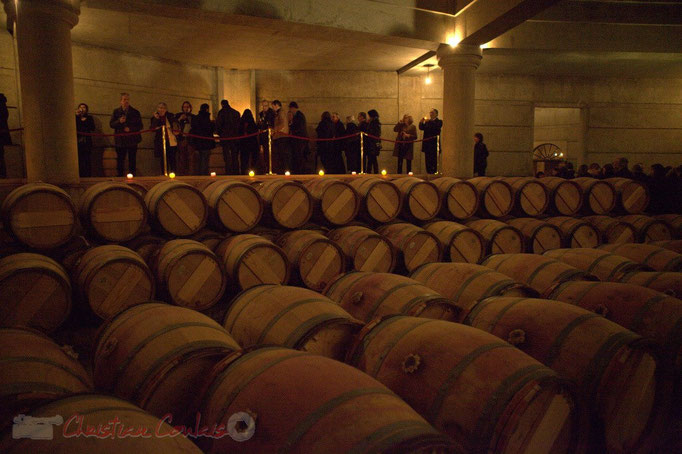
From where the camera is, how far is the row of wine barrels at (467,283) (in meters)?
3.76

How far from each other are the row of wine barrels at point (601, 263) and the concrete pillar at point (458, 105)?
14.8 feet

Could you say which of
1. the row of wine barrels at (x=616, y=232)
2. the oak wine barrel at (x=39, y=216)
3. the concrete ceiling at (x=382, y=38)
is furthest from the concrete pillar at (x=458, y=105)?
the oak wine barrel at (x=39, y=216)

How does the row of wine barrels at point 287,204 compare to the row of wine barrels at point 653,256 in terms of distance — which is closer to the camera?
the row of wine barrels at point 653,256

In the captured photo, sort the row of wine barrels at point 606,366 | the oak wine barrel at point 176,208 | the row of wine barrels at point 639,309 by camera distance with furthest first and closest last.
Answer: the oak wine barrel at point 176,208 → the row of wine barrels at point 639,309 → the row of wine barrels at point 606,366

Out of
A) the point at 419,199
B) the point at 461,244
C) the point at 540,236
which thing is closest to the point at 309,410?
the point at 461,244

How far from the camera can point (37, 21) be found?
6.13 metres

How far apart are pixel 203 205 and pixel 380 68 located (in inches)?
359

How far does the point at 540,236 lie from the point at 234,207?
4354 millimetres

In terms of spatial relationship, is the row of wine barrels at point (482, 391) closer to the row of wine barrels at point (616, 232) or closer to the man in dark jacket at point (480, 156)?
the row of wine barrels at point (616, 232)

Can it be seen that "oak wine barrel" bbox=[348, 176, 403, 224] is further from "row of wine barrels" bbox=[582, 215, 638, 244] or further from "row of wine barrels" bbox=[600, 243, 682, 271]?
"row of wine barrels" bbox=[582, 215, 638, 244]

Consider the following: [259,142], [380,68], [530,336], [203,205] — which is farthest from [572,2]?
[530,336]

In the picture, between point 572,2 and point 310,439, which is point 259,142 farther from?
point 310,439

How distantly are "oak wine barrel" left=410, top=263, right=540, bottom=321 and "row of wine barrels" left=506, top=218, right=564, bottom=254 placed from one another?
3.07 meters

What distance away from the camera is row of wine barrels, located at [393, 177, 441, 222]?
6.89 m
